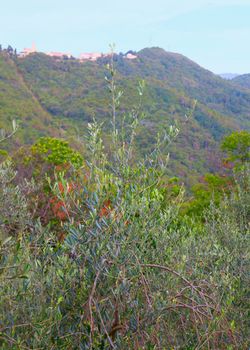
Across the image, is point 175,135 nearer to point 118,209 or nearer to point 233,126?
point 118,209

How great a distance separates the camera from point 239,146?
29.9 meters

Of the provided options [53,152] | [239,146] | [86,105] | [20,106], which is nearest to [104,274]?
[239,146]

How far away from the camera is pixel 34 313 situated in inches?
186

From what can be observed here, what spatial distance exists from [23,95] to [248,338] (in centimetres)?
13059

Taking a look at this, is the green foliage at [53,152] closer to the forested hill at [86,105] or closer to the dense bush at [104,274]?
the dense bush at [104,274]

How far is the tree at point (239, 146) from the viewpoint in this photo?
2950cm

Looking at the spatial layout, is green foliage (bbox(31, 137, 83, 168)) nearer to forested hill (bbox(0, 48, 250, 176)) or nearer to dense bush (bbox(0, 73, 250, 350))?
dense bush (bbox(0, 73, 250, 350))

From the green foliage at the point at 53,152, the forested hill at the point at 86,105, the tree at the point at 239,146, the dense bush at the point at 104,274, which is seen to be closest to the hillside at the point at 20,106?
the forested hill at the point at 86,105

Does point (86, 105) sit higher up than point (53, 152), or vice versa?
point (53, 152)

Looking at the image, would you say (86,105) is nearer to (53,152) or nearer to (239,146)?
(53,152)

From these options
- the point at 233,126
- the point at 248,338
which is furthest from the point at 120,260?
the point at 233,126

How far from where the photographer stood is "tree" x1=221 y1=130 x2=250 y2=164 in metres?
29.5

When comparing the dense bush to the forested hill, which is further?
the forested hill

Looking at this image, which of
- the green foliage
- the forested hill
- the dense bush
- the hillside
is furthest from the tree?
the hillside
